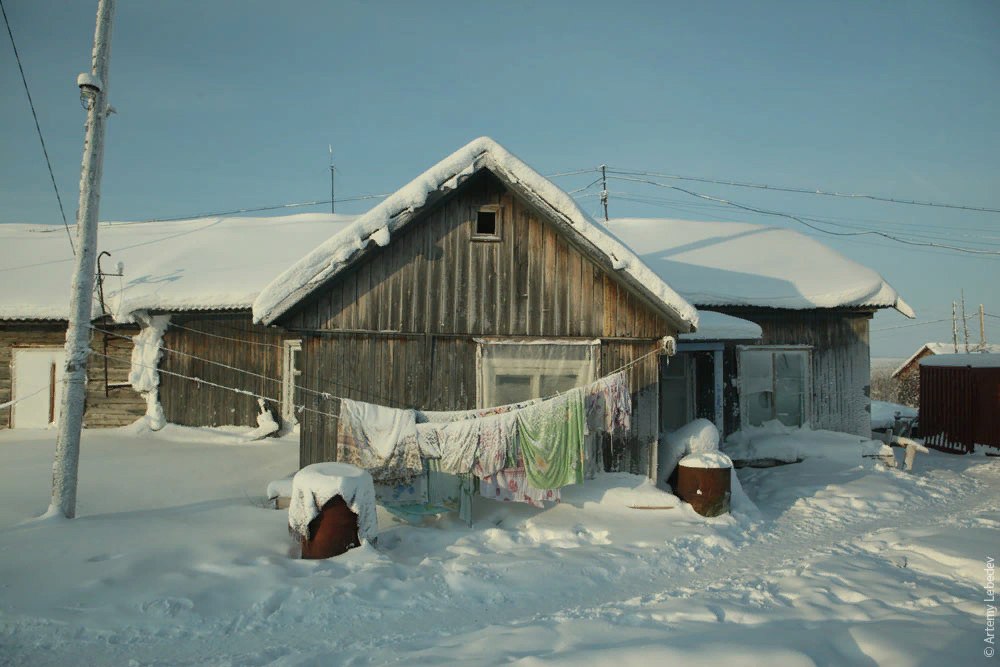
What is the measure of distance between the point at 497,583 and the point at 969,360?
1877cm

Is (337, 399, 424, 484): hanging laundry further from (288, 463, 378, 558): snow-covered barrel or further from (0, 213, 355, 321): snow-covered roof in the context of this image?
(0, 213, 355, 321): snow-covered roof

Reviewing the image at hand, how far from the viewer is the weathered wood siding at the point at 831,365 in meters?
14.8

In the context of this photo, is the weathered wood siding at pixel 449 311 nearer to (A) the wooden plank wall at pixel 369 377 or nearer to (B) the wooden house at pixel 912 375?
(A) the wooden plank wall at pixel 369 377

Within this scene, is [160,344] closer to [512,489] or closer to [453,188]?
[453,188]

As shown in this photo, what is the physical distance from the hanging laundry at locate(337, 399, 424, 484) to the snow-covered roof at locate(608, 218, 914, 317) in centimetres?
665

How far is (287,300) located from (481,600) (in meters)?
4.67

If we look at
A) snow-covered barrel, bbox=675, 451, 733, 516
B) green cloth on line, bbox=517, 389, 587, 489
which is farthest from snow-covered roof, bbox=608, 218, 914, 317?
green cloth on line, bbox=517, 389, 587, 489

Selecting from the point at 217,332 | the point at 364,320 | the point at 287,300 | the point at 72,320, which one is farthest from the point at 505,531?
the point at 217,332

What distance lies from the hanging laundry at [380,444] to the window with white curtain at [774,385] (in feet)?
30.8

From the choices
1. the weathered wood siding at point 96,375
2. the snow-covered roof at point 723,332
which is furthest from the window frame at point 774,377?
the weathered wood siding at point 96,375

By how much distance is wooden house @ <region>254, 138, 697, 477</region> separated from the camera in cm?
902

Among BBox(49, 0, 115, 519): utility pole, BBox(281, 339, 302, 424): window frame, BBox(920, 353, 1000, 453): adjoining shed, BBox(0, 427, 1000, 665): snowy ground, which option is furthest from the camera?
BBox(920, 353, 1000, 453): adjoining shed

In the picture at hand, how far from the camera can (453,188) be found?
8.65 m

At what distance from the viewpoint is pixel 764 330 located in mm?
14812
